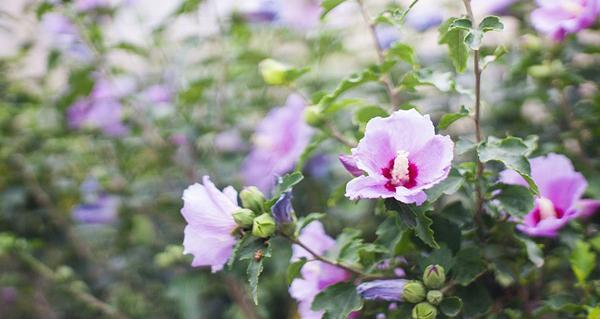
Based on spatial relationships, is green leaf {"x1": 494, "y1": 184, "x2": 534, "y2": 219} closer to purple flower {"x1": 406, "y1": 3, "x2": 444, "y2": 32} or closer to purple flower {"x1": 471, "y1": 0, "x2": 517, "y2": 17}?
purple flower {"x1": 471, "y1": 0, "x2": 517, "y2": 17}

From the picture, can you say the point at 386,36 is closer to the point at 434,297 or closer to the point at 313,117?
the point at 313,117

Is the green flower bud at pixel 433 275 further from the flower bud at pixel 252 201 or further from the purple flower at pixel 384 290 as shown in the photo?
the flower bud at pixel 252 201

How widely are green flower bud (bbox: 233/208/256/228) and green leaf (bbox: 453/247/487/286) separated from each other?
8.1 inches

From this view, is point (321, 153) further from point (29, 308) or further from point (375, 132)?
point (29, 308)

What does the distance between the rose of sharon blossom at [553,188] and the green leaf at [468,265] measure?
8 cm

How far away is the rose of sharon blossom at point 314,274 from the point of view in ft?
2.07

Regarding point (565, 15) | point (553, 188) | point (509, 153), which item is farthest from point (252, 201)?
point (565, 15)

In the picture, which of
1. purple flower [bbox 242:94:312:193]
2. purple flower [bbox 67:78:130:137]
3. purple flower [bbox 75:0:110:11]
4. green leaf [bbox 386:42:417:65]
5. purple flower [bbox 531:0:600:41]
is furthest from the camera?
purple flower [bbox 67:78:130:137]

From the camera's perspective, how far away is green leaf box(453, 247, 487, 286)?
562 millimetres

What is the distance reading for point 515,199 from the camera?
573mm

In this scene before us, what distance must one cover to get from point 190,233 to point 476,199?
0.29 metres

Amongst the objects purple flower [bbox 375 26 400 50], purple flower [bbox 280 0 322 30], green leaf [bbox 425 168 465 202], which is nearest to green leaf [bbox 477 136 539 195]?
green leaf [bbox 425 168 465 202]

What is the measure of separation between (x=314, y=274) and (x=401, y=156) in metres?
0.20

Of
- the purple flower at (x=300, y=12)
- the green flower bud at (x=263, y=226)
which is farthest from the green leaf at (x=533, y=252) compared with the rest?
the purple flower at (x=300, y=12)
